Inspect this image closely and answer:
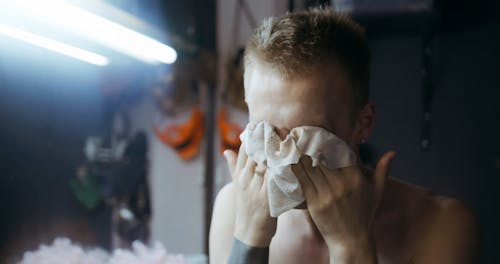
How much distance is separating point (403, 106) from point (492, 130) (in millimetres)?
314

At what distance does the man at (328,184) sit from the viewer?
70cm

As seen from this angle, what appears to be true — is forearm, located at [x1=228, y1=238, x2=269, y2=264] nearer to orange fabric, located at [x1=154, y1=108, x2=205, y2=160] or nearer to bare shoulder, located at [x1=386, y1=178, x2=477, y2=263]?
bare shoulder, located at [x1=386, y1=178, x2=477, y2=263]

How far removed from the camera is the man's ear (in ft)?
2.68

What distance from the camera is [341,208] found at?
2.30 ft

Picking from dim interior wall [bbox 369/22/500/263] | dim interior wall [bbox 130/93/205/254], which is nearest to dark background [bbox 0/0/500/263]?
dim interior wall [bbox 369/22/500/263]

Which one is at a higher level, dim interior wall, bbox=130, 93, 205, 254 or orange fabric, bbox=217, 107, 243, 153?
orange fabric, bbox=217, 107, 243, 153

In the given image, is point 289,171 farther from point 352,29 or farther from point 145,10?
point 145,10

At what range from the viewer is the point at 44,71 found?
1.10m

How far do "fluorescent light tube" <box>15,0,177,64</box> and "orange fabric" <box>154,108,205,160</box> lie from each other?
0.87 m

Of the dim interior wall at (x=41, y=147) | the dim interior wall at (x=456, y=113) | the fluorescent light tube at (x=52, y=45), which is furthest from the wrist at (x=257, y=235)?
the dim interior wall at (x=456, y=113)

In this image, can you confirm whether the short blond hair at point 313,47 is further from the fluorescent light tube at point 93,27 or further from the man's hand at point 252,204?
the fluorescent light tube at point 93,27

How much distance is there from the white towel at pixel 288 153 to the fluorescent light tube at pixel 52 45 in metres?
0.43

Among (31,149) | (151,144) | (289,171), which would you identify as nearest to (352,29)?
(289,171)

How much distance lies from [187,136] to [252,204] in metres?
1.40
